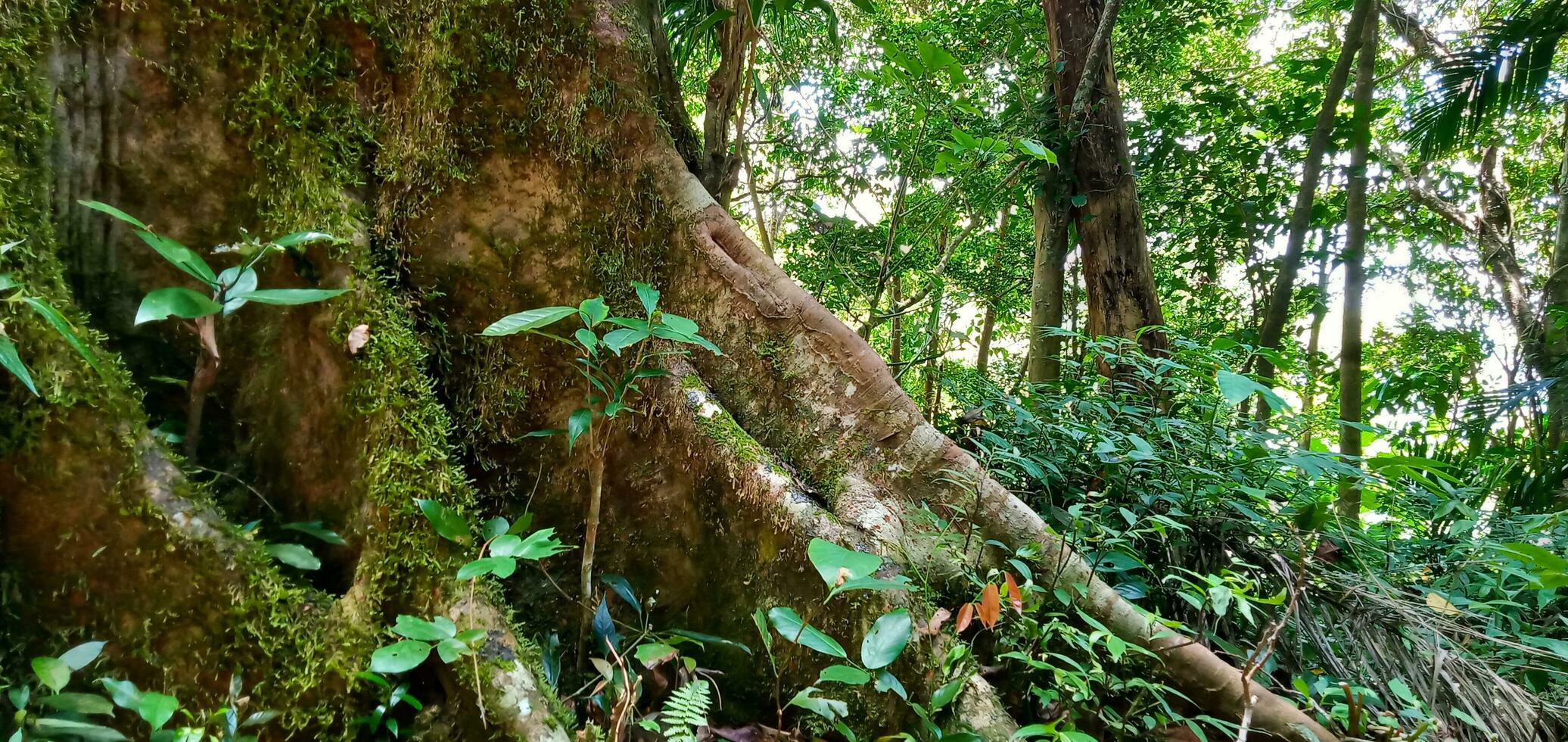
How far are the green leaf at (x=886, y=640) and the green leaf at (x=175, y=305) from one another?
1082 mm

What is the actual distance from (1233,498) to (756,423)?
153 centimetres

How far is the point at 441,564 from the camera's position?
4.31 feet

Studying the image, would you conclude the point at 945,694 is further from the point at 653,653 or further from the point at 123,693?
the point at 123,693

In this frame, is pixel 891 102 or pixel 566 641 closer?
pixel 566 641

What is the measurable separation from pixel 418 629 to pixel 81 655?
0.48 metres

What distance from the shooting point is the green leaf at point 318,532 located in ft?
4.39

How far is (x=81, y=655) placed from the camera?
3.29 feet

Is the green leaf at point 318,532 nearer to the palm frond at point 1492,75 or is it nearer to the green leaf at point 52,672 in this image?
the green leaf at point 52,672

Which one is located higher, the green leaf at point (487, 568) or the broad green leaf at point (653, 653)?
the green leaf at point (487, 568)

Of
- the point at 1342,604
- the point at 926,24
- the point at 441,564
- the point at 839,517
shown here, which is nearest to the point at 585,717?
the point at 441,564

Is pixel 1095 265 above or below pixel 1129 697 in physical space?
above

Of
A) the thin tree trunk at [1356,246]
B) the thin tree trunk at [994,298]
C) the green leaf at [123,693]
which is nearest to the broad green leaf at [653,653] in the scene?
the green leaf at [123,693]

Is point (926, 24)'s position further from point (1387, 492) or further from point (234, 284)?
point (234, 284)

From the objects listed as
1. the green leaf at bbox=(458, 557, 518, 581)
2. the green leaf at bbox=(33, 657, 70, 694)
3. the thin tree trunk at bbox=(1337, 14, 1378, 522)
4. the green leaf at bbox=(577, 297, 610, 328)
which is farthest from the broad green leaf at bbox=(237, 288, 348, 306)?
the thin tree trunk at bbox=(1337, 14, 1378, 522)
